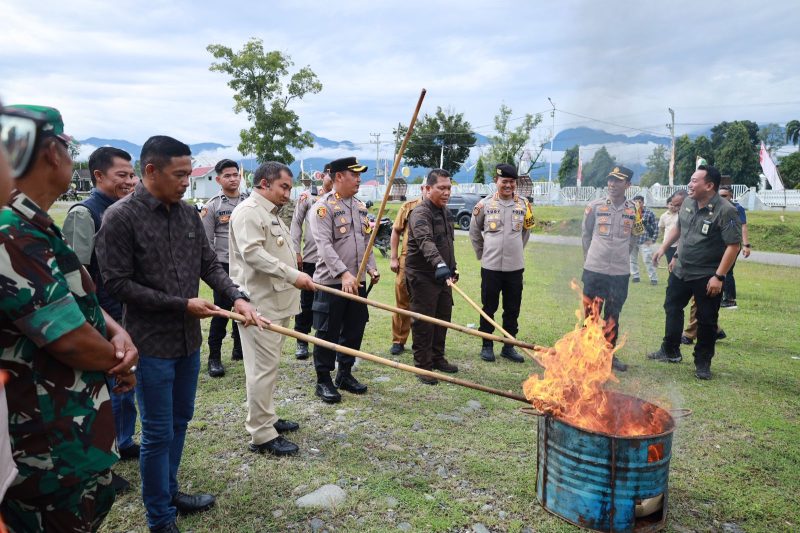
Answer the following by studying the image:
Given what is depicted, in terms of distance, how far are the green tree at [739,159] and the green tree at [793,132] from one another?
25.9m

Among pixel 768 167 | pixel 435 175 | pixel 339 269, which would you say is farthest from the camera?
pixel 768 167

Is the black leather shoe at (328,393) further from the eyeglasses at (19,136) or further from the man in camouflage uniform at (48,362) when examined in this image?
the eyeglasses at (19,136)

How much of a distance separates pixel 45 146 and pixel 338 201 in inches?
131

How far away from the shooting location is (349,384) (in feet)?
16.9

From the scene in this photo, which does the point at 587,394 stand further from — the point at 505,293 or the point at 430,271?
the point at 505,293

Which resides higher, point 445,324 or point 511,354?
point 445,324

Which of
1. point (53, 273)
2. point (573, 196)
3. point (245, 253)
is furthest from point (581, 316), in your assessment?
point (53, 273)

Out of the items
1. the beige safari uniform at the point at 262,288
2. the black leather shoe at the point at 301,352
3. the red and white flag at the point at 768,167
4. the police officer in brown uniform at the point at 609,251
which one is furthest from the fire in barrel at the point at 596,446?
the red and white flag at the point at 768,167

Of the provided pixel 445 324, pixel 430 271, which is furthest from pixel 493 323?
pixel 430 271

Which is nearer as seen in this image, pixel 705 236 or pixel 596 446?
pixel 596 446

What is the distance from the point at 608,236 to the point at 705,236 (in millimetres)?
1042

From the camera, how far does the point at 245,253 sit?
3.83 metres

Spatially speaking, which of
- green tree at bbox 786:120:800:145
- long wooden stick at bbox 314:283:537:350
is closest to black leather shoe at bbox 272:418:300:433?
long wooden stick at bbox 314:283:537:350

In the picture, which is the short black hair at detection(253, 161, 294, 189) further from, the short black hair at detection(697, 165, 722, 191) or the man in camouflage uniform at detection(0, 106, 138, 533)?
the short black hair at detection(697, 165, 722, 191)
